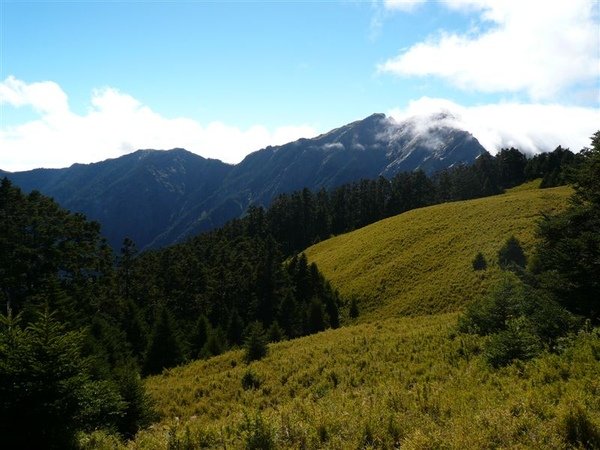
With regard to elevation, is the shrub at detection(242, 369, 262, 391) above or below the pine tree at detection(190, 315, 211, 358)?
above

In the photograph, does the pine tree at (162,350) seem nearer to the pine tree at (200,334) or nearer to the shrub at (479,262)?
the pine tree at (200,334)

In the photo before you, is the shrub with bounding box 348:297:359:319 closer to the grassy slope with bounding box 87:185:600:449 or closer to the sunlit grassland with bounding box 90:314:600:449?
the grassy slope with bounding box 87:185:600:449

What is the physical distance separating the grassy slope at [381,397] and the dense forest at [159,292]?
1685 mm

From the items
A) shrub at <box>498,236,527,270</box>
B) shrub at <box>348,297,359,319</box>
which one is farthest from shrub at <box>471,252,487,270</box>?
shrub at <box>348,297,359,319</box>

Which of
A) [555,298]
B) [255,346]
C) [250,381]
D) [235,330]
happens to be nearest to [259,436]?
[250,381]

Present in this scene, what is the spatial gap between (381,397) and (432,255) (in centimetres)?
5324

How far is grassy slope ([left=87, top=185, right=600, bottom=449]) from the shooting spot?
27.5ft

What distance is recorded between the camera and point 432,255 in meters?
62.8

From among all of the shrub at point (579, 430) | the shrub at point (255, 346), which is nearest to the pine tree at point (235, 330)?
the shrub at point (255, 346)

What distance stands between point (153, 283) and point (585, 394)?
72.1 meters

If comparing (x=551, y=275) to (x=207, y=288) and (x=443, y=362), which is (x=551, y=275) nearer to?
→ (x=443, y=362)

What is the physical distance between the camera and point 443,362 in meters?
15.9

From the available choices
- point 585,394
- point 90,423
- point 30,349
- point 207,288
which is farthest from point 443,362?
point 207,288

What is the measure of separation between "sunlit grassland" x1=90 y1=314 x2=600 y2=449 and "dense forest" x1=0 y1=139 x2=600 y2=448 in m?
1.83
